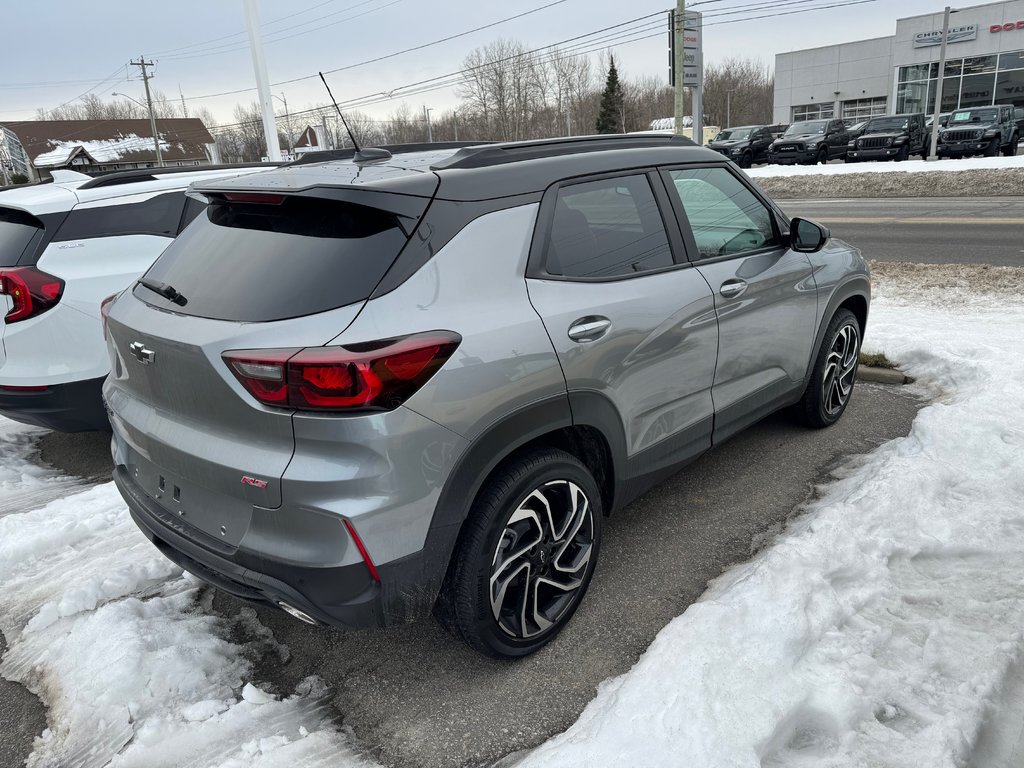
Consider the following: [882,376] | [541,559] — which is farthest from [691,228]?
[882,376]

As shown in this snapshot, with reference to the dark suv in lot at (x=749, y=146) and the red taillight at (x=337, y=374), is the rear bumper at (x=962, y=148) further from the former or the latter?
the red taillight at (x=337, y=374)

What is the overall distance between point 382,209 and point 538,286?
605mm

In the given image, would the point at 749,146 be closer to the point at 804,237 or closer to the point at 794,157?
the point at 794,157

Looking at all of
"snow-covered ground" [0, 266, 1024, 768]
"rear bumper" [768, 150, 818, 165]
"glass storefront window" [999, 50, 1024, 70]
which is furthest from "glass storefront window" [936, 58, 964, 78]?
"snow-covered ground" [0, 266, 1024, 768]

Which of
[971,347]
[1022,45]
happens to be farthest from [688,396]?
[1022,45]

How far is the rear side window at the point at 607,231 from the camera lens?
2.79m

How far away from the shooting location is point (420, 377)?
221 centimetres

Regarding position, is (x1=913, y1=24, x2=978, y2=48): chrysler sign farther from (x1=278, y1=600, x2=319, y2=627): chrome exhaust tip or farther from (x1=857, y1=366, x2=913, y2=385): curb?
(x1=278, y1=600, x2=319, y2=627): chrome exhaust tip

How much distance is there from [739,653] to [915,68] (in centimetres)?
5302

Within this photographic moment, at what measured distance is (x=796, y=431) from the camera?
15.4ft

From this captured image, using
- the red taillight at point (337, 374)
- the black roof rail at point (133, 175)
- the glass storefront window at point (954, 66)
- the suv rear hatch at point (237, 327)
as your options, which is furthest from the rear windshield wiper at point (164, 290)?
the glass storefront window at point (954, 66)

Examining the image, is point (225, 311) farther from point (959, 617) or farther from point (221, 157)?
point (221, 157)

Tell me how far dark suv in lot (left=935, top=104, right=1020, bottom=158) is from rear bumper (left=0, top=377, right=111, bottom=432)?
28585 mm

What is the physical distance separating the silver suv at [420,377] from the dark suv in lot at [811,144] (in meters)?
28.8
